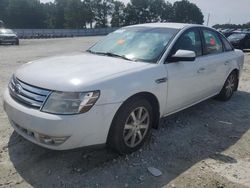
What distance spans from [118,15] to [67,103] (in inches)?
3858

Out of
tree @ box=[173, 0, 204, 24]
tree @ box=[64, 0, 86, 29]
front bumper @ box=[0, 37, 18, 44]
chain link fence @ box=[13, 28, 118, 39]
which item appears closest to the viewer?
front bumper @ box=[0, 37, 18, 44]

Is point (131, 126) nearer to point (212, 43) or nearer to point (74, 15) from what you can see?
point (212, 43)

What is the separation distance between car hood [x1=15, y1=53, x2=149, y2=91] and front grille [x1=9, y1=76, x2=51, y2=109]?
0.05 metres

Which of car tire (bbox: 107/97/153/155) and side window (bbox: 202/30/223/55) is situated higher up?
side window (bbox: 202/30/223/55)

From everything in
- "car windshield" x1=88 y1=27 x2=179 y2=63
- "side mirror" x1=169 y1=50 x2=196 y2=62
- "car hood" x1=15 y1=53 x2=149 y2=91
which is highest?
"car windshield" x1=88 y1=27 x2=179 y2=63

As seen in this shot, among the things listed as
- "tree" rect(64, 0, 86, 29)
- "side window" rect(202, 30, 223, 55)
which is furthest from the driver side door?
"tree" rect(64, 0, 86, 29)

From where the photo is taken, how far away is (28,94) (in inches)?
128

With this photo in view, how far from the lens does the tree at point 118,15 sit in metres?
94.2

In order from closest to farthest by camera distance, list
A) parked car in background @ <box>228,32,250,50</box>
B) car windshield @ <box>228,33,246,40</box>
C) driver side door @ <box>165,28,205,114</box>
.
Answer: driver side door @ <box>165,28,205,114</box> < parked car in background @ <box>228,32,250,50</box> < car windshield @ <box>228,33,246,40</box>

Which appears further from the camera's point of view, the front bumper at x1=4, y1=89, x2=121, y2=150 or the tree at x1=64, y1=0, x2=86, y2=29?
the tree at x1=64, y1=0, x2=86, y2=29

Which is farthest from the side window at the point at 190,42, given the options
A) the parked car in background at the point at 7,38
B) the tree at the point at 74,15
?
the tree at the point at 74,15

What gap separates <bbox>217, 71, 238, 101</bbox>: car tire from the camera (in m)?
6.04

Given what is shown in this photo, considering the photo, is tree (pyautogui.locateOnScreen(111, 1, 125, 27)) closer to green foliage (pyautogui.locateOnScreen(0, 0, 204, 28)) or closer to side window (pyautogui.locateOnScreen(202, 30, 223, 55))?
green foliage (pyautogui.locateOnScreen(0, 0, 204, 28))

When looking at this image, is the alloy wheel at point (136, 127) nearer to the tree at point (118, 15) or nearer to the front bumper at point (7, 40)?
the front bumper at point (7, 40)
